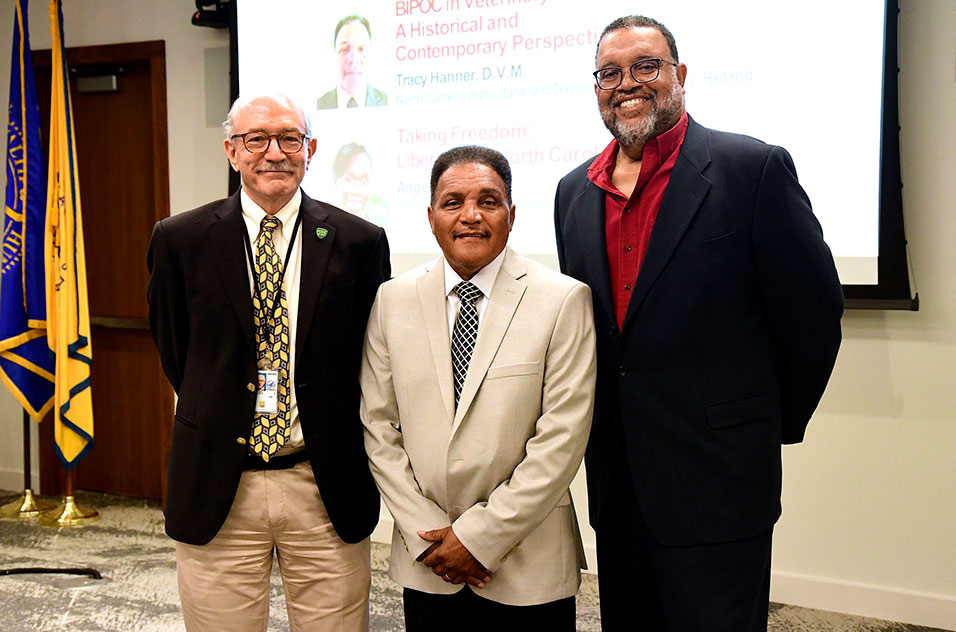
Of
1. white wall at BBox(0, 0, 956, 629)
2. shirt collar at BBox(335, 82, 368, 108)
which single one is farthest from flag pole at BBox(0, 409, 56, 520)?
white wall at BBox(0, 0, 956, 629)

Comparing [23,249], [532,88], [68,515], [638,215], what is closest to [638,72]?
[638,215]

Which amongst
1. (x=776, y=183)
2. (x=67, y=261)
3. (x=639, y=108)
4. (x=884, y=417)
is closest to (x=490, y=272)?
(x=639, y=108)

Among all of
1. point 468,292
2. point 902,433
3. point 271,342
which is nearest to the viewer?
point 468,292

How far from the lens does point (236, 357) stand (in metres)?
1.92

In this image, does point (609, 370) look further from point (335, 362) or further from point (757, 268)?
point (335, 362)

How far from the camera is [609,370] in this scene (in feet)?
6.15

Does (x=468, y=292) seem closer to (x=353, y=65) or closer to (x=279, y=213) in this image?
(x=279, y=213)

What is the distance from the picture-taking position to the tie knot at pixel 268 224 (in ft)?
6.53

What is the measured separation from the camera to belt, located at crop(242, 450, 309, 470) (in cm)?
196

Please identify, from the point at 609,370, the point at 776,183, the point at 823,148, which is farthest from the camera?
the point at 823,148

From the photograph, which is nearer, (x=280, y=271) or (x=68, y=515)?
(x=280, y=271)

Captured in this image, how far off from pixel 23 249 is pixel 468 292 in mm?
3258

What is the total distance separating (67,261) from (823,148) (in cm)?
334

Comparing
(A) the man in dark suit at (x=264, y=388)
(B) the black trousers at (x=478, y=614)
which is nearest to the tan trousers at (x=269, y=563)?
(A) the man in dark suit at (x=264, y=388)
